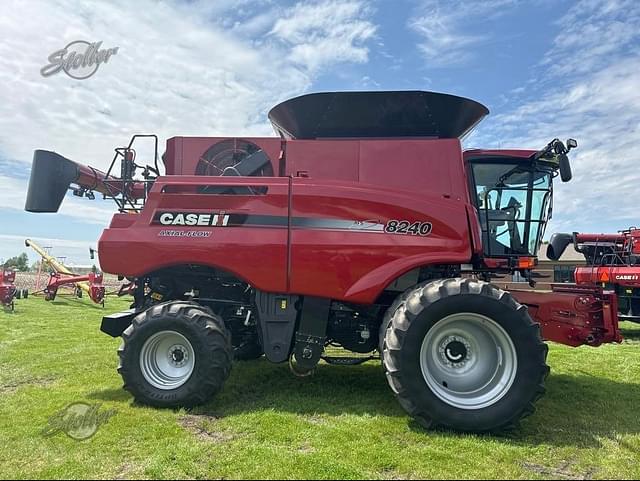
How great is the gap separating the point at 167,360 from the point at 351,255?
2372 millimetres

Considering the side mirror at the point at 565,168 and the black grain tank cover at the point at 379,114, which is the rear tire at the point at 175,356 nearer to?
the black grain tank cover at the point at 379,114

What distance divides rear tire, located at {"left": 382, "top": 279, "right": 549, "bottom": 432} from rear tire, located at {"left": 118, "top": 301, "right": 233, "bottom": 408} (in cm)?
181

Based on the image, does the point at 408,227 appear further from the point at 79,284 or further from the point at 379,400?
the point at 79,284

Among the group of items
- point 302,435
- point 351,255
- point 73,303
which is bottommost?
point 302,435

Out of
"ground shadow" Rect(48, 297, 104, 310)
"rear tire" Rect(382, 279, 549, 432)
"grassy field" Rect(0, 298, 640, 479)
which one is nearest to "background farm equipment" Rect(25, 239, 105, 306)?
"ground shadow" Rect(48, 297, 104, 310)

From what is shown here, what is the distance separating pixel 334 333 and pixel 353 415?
1.06 meters

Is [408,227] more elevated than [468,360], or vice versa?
[408,227]

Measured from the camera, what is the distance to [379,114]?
5.67 metres

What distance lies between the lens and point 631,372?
23.6 feet

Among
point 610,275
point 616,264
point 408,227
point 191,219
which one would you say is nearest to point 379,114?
point 408,227

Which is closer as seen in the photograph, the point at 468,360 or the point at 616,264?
the point at 468,360

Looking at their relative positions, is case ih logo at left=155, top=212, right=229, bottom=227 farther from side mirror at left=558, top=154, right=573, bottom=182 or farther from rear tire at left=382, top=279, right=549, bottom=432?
side mirror at left=558, top=154, right=573, bottom=182

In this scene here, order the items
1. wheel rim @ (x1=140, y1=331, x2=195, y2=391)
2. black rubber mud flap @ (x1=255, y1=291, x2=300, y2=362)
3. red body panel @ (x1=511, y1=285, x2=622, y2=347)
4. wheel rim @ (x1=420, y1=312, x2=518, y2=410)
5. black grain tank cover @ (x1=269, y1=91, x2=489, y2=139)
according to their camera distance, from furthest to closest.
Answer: red body panel @ (x1=511, y1=285, x2=622, y2=347), black grain tank cover @ (x1=269, y1=91, x2=489, y2=139), black rubber mud flap @ (x1=255, y1=291, x2=300, y2=362), wheel rim @ (x1=140, y1=331, x2=195, y2=391), wheel rim @ (x1=420, y1=312, x2=518, y2=410)

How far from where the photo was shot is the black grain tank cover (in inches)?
217
